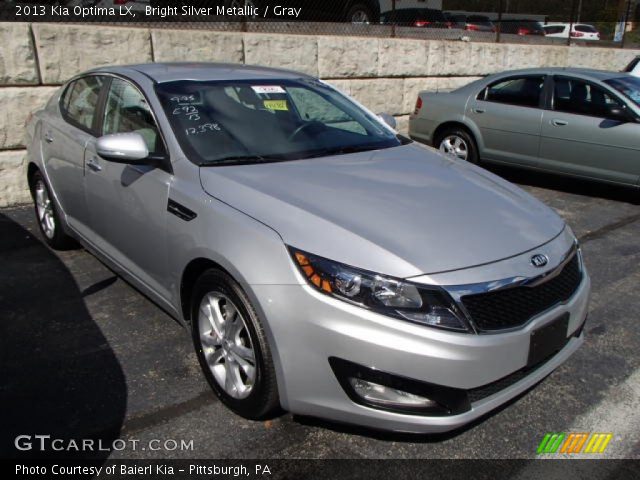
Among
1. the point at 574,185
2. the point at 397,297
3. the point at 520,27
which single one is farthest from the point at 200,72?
the point at 520,27

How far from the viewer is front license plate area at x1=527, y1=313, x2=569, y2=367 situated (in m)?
2.45

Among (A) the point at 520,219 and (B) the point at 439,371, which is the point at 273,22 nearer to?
(A) the point at 520,219

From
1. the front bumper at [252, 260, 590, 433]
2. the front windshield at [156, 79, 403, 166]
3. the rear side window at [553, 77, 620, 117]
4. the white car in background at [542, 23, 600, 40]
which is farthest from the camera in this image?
the white car in background at [542, 23, 600, 40]

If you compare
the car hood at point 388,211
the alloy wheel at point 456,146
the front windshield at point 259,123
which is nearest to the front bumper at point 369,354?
the car hood at point 388,211

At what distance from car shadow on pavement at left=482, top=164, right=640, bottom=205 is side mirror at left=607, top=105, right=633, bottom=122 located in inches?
30.1

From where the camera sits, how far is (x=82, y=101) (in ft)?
14.0

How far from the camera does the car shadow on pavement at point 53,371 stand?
2664 mm

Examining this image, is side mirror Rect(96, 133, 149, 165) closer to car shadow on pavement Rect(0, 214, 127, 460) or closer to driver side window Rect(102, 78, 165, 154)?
driver side window Rect(102, 78, 165, 154)

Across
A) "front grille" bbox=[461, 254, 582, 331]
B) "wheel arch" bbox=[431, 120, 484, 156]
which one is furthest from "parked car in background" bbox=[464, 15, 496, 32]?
"front grille" bbox=[461, 254, 582, 331]

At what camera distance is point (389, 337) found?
2201mm

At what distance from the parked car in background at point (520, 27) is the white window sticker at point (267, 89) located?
1299cm

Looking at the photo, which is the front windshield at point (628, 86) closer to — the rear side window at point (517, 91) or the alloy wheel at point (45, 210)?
the rear side window at point (517, 91)

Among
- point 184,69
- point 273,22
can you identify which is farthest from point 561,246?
point 273,22

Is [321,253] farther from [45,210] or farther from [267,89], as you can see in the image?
[45,210]
